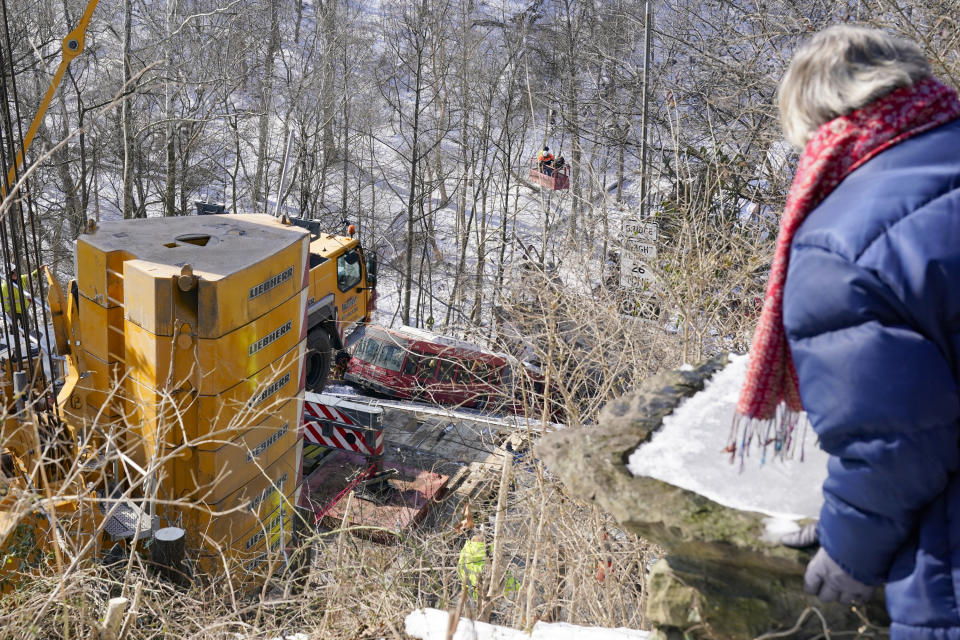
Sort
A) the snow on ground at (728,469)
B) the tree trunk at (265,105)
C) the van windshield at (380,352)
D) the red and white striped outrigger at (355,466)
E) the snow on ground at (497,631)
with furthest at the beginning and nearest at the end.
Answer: the tree trunk at (265,105), the van windshield at (380,352), the red and white striped outrigger at (355,466), the snow on ground at (497,631), the snow on ground at (728,469)

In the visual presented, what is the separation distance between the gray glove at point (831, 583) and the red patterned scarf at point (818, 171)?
41 centimetres

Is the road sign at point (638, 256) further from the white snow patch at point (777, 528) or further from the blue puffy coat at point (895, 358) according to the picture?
the blue puffy coat at point (895, 358)

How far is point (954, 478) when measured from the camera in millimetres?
1941

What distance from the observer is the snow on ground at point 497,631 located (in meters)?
3.41

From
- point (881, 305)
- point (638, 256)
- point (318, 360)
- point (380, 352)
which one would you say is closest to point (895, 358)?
point (881, 305)

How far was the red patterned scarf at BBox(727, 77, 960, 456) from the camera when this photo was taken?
6.61 feet

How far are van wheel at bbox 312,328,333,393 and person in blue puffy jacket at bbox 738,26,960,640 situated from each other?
33.8ft

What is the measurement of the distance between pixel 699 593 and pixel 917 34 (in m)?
6.82

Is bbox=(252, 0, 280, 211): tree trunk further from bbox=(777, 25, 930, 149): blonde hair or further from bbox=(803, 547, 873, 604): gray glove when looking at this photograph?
bbox=(803, 547, 873, 604): gray glove

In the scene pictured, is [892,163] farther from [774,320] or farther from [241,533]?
[241,533]

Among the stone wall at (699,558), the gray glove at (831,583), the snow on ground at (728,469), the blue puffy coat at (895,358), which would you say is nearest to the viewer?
the blue puffy coat at (895,358)

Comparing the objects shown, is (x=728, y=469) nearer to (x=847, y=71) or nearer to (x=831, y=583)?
(x=831, y=583)

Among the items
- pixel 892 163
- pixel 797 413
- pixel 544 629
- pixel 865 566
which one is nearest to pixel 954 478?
pixel 865 566

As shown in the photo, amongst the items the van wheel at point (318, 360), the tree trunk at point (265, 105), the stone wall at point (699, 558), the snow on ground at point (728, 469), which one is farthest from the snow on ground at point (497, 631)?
the tree trunk at point (265, 105)
